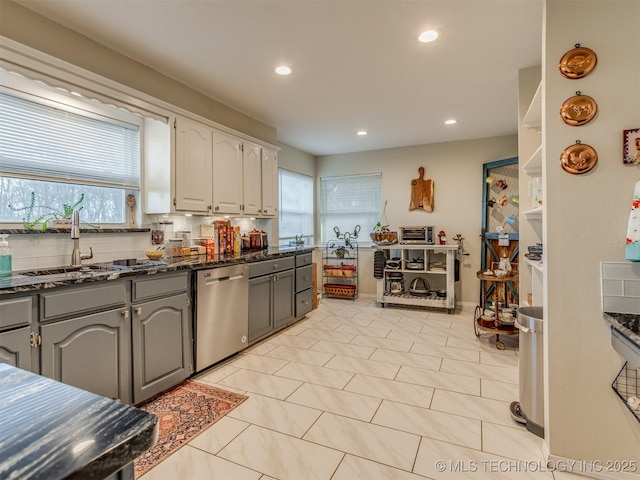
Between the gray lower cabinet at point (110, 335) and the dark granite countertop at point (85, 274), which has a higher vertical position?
the dark granite countertop at point (85, 274)

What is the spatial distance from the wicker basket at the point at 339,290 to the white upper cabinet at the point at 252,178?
2.16 meters

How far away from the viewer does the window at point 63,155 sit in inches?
86.5

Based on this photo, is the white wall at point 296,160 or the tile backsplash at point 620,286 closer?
the tile backsplash at point 620,286

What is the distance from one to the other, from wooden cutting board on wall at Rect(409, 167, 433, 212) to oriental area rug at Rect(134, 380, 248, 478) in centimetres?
404

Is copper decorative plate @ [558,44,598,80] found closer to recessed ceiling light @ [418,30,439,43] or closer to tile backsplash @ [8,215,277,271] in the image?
recessed ceiling light @ [418,30,439,43]

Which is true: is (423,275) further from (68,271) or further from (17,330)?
(17,330)

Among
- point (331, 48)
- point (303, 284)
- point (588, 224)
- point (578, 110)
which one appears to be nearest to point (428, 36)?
point (331, 48)

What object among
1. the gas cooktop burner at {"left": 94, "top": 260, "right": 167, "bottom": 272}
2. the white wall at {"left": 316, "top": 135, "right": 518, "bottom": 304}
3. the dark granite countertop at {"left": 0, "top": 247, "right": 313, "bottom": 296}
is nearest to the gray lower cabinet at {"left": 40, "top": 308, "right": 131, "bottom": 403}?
the dark granite countertop at {"left": 0, "top": 247, "right": 313, "bottom": 296}

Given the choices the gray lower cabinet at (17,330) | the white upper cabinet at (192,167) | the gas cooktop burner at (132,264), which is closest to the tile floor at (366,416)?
the gray lower cabinet at (17,330)

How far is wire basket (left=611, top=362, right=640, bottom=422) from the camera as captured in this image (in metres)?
1.54

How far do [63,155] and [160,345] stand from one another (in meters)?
1.59

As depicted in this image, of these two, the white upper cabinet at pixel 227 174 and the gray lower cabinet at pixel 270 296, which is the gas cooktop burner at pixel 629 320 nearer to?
the gray lower cabinet at pixel 270 296

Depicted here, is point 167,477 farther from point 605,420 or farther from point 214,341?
point 605,420

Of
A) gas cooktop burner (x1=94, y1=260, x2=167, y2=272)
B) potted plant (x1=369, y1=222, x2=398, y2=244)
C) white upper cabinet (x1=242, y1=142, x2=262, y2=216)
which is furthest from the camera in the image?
potted plant (x1=369, y1=222, x2=398, y2=244)
